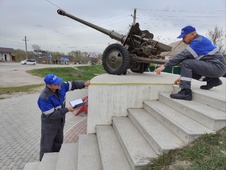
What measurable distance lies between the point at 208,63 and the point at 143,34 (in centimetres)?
292

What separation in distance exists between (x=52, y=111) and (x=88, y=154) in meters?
0.93

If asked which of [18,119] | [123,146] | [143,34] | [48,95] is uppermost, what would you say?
[143,34]

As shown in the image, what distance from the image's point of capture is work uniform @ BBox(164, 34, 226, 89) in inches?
126

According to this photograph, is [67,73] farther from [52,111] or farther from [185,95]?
[185,95]

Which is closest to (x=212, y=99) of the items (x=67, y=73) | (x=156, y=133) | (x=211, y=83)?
(x=211, y=83)

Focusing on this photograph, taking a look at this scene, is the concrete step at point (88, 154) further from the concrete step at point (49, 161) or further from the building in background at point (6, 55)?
the building in background at point (6, 55)

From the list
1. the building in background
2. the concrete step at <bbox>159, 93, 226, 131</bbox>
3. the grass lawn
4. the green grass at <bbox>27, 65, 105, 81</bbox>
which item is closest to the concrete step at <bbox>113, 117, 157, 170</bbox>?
the grass lawn

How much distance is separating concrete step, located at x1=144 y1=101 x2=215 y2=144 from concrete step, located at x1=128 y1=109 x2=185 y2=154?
7 centimetres

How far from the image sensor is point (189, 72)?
10.6 feet

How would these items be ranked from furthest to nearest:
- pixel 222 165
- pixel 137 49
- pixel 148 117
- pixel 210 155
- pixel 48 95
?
pixel 137 49
pixel 148 117
pixel 48 95
pixel 210 155
pixel 222 165

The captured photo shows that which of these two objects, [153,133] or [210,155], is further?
[153,133]

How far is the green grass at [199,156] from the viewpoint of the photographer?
1900mm

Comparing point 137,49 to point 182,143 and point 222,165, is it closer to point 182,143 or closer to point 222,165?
point 182,143

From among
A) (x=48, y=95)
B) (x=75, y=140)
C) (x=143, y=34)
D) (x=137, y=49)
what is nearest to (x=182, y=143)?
(x=48, y=95)
